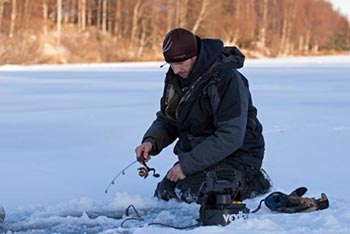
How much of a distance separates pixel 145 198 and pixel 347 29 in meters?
59.0

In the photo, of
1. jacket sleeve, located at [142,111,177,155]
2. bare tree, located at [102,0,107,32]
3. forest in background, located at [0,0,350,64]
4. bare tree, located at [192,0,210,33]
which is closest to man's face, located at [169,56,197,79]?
jacket sleeve, located at [142,111,177,155]

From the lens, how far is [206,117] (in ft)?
10.2

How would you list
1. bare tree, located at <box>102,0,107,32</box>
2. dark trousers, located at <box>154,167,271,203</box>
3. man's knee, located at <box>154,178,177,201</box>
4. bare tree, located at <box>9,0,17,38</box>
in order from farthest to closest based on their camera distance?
bare tree, located at <box>102,0,107,32</box> → bare tree, located at <box>9,0,17,38</box> → man's knee, located at <box>154,178,177,201</box> → dark trousers, located at <box>154,167,271,203</box>

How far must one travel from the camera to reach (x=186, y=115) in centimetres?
315

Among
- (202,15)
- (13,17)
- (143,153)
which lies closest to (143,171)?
(143,153)

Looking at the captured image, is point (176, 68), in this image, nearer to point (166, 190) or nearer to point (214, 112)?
point (214, 112)

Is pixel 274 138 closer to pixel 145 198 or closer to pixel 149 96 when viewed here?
pixel 145 198

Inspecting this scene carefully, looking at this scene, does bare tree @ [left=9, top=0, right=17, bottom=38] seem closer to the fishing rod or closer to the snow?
the snow

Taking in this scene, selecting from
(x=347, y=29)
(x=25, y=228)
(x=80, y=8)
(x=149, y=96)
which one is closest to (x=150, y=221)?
(x=25, y=228)

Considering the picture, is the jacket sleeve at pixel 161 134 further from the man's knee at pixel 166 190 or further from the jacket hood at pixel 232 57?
the jacket hood at pixel 232 57

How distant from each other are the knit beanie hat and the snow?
2.57 ft

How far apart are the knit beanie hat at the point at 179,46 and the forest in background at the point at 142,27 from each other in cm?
2196

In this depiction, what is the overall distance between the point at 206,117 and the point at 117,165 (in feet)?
4.67

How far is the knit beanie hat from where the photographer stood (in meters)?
2.97
